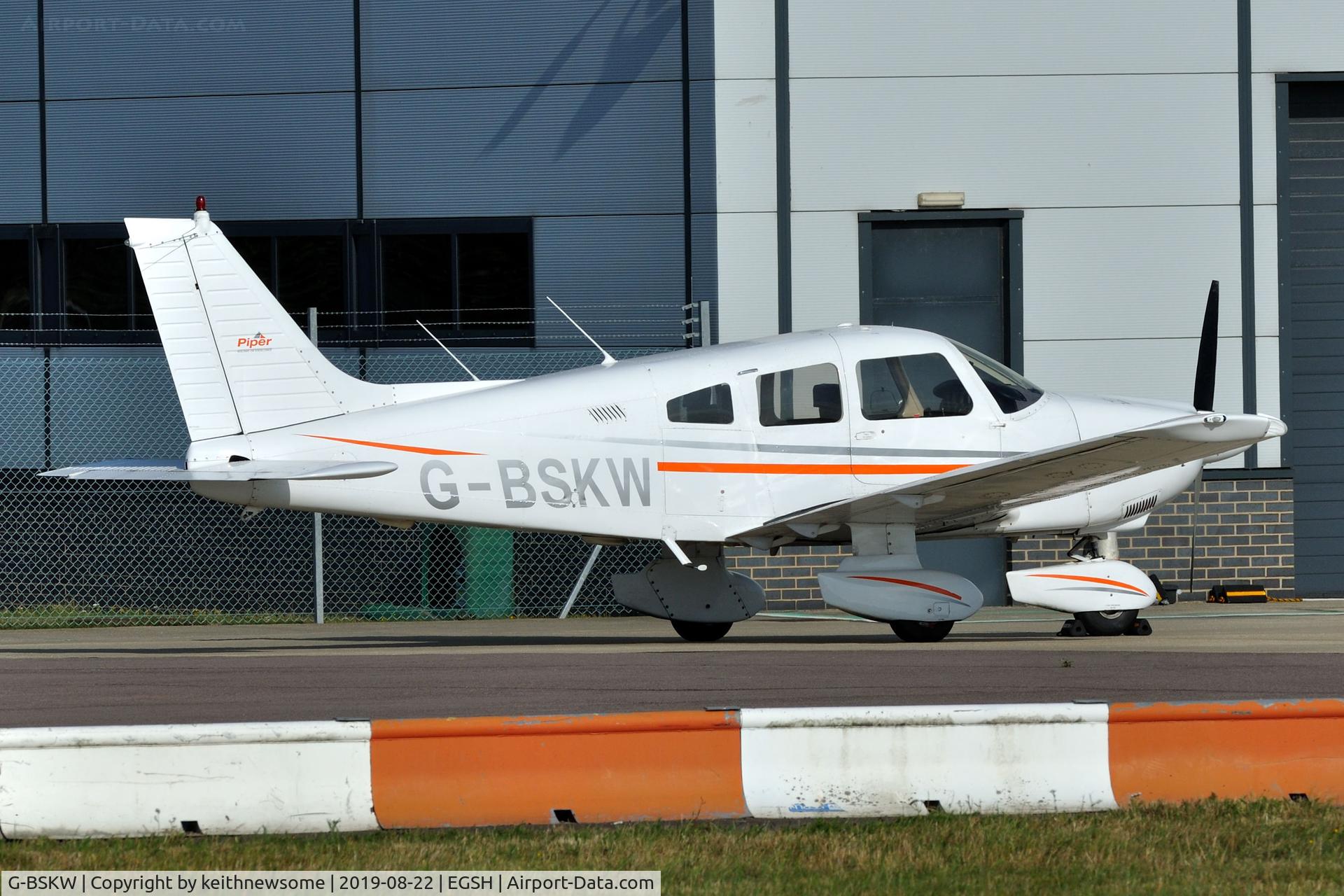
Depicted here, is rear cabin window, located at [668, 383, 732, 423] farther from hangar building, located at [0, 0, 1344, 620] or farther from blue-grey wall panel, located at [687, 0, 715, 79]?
blue-grey wall panel, located at [687, 0, 715, 79]

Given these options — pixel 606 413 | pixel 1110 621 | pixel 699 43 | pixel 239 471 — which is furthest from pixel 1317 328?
pixel 239 471

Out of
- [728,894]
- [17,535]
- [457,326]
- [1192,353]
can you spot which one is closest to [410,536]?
[457,326]

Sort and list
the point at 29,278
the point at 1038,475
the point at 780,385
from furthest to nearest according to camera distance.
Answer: the point at 29,278 → the point at 780,385 → the point at 1038,475

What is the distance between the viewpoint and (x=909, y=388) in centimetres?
1218

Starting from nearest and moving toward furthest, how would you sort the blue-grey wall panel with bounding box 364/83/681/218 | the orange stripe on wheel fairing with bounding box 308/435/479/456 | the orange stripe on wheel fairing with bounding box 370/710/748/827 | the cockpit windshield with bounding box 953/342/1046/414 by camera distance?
the orange stripe on wheel fairing with bounding box 370/710/748/827 < the orange stripe on wheel fairing with bounding box 308/435/479/456 < the cockpit windshield with bounding box 953/342/1046/414 < the blue-grey wall panel with bounding box 364/83/681/218

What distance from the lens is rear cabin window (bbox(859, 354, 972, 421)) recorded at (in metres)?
12.1

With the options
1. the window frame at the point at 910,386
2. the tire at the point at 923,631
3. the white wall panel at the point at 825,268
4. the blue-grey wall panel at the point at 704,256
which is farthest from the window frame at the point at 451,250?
the tire at the point at 923,631

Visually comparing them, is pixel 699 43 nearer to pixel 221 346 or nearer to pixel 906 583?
pixel 221 346

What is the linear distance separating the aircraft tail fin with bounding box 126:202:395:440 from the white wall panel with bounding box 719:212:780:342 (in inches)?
268

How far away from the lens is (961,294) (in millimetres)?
18547

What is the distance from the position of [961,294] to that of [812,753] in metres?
13.3

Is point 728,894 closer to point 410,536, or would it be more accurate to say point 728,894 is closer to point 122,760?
point 122,760

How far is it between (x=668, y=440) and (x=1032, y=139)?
326 inches

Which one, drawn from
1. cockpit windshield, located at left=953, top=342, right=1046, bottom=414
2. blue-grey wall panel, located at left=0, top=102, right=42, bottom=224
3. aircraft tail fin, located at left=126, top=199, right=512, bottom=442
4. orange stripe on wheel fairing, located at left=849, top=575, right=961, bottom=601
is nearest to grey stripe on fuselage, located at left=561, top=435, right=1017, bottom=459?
cockpit windshield, located at left=953, top=342, right=1046, bottom=414
